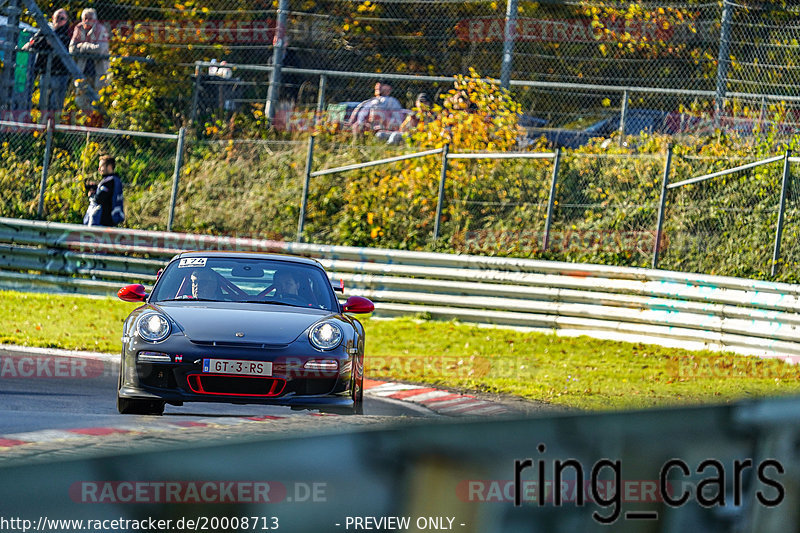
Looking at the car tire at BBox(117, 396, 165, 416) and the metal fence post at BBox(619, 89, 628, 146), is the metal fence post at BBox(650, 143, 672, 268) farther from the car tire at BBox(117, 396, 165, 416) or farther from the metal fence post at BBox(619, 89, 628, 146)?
the car tire at BBox(117, 396, 165, 416)

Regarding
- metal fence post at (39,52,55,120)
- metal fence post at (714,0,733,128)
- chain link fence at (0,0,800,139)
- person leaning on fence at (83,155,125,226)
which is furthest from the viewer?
metal fence post at (39,52,55,120)

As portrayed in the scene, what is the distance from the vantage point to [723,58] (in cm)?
1808

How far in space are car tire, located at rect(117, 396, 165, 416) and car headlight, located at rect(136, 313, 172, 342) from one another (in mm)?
389

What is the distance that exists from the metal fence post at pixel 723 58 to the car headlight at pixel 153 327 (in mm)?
12421

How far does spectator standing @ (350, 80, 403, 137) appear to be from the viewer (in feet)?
67.3

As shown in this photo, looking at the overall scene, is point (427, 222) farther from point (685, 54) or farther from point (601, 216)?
point (685, 54)

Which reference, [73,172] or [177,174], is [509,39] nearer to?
[177,174]

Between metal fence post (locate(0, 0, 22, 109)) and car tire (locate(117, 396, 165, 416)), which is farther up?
metal fence post (locate(0, 0, 22, 109))

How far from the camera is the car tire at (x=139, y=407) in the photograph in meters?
7.52

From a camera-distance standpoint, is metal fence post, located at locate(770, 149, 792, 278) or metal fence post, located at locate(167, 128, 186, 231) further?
metal fence post, located at locate(167, 128, 186, 231)

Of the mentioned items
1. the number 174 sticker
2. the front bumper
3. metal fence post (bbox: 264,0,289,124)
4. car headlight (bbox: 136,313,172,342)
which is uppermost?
metal fence post (bbox: 264,0,289,124)

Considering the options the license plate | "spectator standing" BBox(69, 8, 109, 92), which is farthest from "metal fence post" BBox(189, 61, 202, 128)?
the license plate

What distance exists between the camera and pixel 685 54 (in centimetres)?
2059

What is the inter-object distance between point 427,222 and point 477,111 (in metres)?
2.14
